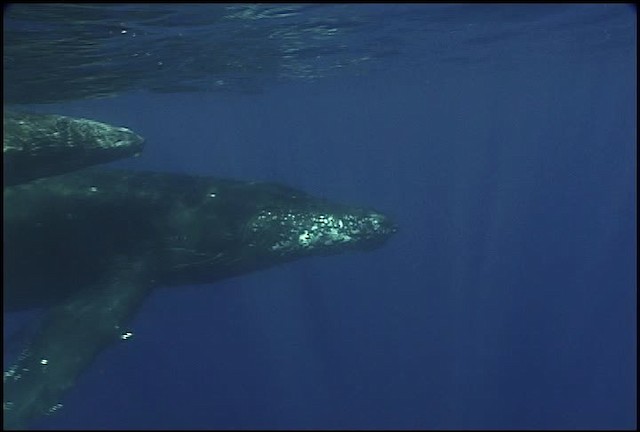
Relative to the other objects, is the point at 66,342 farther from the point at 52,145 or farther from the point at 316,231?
the point at 316,231

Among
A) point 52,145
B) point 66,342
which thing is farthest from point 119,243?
point 66,342

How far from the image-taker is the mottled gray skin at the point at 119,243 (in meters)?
10.9

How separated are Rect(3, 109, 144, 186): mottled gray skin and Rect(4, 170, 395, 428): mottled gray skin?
1.16 ft

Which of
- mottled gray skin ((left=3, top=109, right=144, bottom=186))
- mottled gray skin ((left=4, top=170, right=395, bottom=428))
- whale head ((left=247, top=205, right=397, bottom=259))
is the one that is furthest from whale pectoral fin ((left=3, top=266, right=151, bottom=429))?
whale head ((left=247, top=205, right=397, bottom=259))

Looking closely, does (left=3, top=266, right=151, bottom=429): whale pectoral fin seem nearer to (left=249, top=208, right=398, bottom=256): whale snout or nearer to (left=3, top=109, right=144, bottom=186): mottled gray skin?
(left=3, top=109, right=144, bottom=186): mottled gray skin

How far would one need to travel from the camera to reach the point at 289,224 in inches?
545

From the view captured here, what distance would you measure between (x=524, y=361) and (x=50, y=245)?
67.0 ft

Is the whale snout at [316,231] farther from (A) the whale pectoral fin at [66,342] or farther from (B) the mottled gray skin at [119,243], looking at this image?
(A) the whale pectoral fin at [66,342]

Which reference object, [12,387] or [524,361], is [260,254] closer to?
Result: [12,387]

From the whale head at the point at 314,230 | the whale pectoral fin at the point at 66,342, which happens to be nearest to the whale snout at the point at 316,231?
the whale head at the point at 314,230

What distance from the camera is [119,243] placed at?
12.3 metres

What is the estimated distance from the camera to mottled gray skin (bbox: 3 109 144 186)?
11672mm

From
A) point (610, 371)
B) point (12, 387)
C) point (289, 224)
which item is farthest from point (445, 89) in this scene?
point (12, 387)

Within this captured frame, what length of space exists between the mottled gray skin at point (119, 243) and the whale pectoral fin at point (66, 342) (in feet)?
0.05
